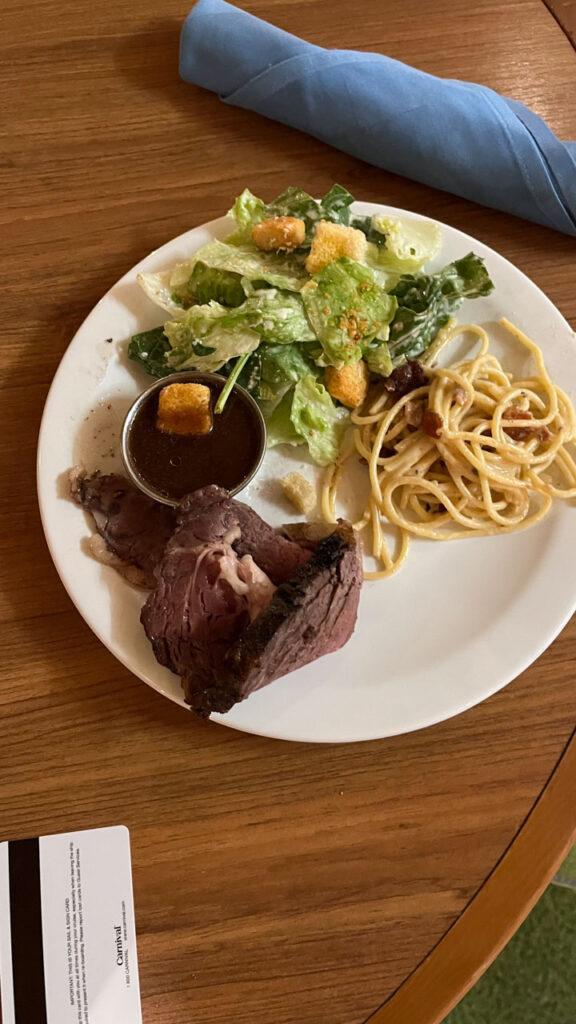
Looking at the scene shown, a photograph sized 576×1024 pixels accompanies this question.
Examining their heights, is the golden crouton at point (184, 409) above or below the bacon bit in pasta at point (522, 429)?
below

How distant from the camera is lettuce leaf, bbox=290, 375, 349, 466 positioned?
2.44 m

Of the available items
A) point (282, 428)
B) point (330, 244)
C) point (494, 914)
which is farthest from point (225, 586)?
point (330, 244)

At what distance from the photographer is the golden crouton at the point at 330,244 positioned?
2.46m

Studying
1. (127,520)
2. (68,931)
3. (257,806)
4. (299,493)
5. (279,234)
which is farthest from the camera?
(279,234)

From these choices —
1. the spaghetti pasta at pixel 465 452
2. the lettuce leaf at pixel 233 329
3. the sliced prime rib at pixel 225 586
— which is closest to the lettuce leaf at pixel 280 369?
the lettuce leaf at pixel 233 329

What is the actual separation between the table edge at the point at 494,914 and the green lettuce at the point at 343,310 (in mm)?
1426

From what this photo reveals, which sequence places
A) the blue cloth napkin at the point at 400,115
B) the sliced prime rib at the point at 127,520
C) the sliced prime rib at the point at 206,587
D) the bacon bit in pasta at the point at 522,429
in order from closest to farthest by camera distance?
the sliced prime rib at the point at 206,587, the sliced prime rib at the point at 127,520, the bacon bit in pasta at the point at 522,429, the blue cloth napkin at the point at 400,115

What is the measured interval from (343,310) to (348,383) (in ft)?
0.78

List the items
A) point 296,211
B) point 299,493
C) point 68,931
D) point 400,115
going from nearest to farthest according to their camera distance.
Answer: point 68,931 < point 299,493 < point 296,211 < point 400,115

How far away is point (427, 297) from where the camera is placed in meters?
2.56

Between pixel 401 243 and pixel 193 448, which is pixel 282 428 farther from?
pixel 401 243

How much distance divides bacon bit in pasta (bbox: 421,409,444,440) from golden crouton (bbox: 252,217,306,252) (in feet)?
2.41

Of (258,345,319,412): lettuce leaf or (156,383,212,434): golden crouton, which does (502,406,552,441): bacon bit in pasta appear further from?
(156,383,212,434): golden crouton

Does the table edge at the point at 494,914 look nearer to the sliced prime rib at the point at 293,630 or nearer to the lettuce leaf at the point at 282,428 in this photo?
the sliced prime rib at the point at 293,630
